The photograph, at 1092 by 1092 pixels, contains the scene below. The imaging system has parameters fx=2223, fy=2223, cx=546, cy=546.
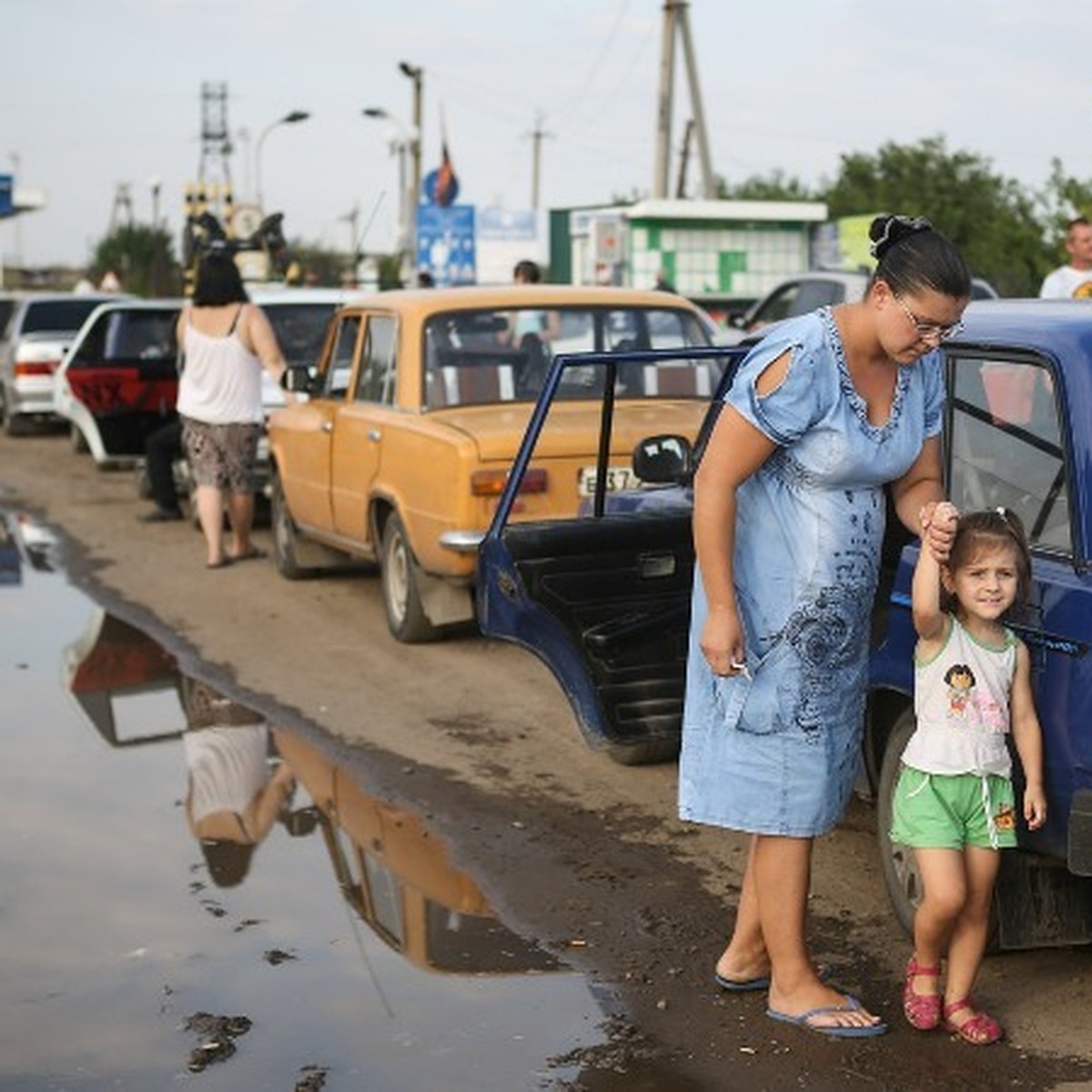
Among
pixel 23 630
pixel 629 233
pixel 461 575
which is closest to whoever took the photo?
pixel 461 575

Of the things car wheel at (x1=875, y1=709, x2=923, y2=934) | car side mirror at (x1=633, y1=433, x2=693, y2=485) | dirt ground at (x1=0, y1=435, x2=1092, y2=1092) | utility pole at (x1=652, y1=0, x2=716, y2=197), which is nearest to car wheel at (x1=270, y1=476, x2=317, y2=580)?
dirt ground at (x1=0, y1=435, x2=1092, y2=1092)

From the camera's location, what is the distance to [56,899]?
20.9 ft

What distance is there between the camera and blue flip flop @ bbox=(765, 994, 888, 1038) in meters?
5.10

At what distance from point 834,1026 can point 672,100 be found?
35.6m

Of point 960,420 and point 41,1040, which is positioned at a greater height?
point 960,420

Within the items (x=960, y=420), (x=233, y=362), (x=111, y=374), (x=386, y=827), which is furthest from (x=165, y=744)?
(x=111, y=374)

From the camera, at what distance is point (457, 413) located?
1021 centimetres

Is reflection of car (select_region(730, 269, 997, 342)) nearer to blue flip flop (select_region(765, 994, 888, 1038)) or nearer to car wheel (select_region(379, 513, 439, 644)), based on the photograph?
car wheel (select_region(379, 513, 439, 644))

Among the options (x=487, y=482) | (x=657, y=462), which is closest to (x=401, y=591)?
(x=487, y=482)

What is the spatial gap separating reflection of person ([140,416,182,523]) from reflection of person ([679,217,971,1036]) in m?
10.8

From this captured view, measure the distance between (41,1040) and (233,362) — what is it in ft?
26.6

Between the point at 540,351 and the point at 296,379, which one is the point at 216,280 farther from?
the point at 540,351

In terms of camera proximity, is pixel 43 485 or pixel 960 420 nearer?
pixel 960 420

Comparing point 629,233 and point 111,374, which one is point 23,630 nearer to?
point 111,374
